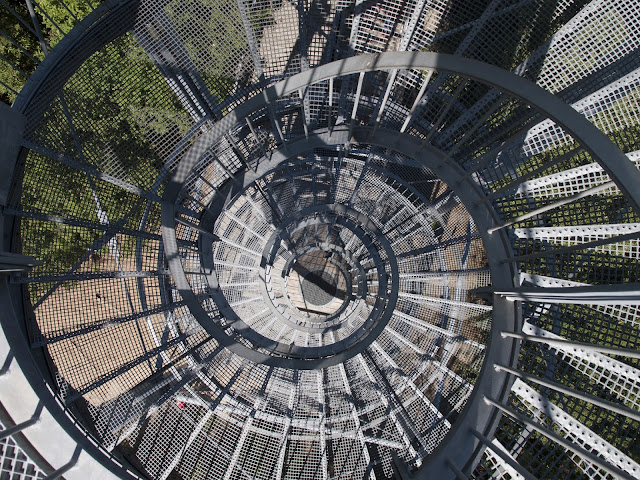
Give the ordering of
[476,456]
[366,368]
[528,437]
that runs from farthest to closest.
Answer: [366,368]
[528,437]
[476,456]

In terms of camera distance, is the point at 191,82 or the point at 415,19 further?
the point at 191,82

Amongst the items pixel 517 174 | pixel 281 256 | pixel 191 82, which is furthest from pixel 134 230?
pixel 517 174

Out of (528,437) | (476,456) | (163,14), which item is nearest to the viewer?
(476,456)

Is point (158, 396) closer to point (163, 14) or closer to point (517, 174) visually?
point (163, 14)

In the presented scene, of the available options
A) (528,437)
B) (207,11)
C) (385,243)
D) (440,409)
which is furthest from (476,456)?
(207,11)

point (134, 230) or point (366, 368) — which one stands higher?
point (134, 230)

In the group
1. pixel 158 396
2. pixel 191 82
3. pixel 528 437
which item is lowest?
pixel 158 396
